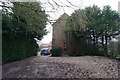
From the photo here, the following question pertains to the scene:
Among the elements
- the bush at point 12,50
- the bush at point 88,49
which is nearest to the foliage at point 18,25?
the bush at point 12,50

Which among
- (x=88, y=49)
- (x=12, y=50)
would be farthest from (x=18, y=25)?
(x=88, y=49)

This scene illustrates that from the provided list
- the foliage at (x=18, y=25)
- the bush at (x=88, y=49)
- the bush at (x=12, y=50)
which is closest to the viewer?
the foliage at (x=18, y=25)

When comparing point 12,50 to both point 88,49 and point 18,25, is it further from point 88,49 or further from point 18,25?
point 88,49

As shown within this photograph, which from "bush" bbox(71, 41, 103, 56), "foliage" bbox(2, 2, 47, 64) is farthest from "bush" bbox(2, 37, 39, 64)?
"bush" bbox(71, 41, 103, 56)

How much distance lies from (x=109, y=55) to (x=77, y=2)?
5584mm

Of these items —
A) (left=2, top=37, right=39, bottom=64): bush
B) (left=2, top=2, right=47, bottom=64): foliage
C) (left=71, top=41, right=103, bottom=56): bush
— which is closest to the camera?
(left=2, top=2, right=47, bottom=64): foliage

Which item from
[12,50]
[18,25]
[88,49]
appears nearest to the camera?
[18,25]

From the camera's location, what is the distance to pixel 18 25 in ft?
15.5

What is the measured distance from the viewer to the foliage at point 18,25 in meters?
2.91

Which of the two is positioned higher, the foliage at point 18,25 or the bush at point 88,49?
the foliage at point 18,25

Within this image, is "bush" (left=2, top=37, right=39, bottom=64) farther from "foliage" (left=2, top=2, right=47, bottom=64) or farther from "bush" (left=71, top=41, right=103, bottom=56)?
"bush" (left=71, top=41, right=103, bottom=56)

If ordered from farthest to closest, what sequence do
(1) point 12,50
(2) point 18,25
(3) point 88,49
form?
(3) point 88,49 < (1) point 12,50 < (2) point 18,25

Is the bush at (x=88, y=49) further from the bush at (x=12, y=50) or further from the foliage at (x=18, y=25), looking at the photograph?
the bush at (x=12, y=50)

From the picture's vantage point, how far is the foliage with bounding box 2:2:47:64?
2905mm
